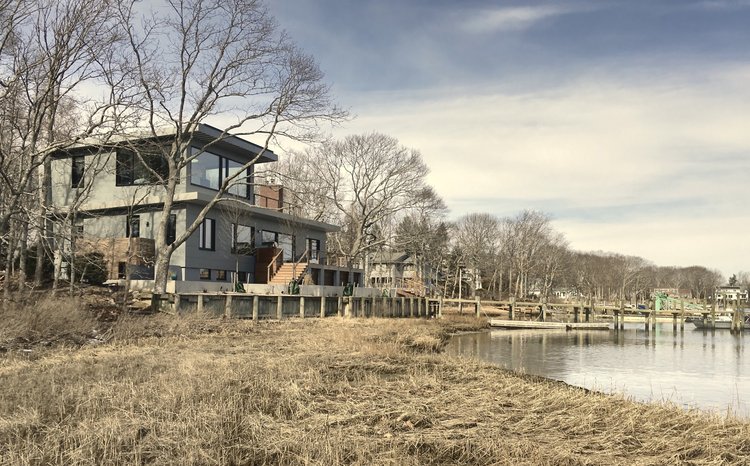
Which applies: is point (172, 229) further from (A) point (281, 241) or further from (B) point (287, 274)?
(A) point (281, 241)

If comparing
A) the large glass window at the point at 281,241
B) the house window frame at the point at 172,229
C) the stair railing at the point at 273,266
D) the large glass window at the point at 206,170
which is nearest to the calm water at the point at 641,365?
the stair railing at the point at 273,266

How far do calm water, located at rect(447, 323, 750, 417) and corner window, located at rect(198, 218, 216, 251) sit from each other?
14.8 metres

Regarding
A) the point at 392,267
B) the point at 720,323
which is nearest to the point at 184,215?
the point at 392,267

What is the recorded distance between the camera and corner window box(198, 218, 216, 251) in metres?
31.8

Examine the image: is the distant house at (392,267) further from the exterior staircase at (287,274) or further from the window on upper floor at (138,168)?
the window on upper floor at (138,168)

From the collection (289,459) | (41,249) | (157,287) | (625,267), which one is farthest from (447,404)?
(625,267)

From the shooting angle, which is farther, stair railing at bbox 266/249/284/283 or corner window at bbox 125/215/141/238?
stair railing at bbox 266/249/284/283

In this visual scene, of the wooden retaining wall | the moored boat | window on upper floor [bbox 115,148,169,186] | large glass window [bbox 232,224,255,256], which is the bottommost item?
the moored boat

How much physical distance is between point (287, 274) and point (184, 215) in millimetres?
7023

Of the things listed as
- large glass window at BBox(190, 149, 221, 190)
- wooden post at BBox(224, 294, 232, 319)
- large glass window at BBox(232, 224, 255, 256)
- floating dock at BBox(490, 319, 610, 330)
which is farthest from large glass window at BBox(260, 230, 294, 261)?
floating dock at BBox(490, 319, 610, 330)

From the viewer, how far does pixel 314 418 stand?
7309mm

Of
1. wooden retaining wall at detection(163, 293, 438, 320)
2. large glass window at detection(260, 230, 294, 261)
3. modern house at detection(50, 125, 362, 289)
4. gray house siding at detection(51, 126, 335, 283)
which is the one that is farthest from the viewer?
large glass window at detection(260, 230, 294, 261)

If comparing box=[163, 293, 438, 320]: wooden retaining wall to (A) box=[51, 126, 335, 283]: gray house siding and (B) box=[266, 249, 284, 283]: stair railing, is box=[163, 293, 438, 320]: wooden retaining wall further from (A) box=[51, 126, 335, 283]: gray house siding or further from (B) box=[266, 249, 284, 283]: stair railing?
(A) box=[51, 126, 335, 283]: gray house siding

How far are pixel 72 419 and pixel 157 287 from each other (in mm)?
19585
